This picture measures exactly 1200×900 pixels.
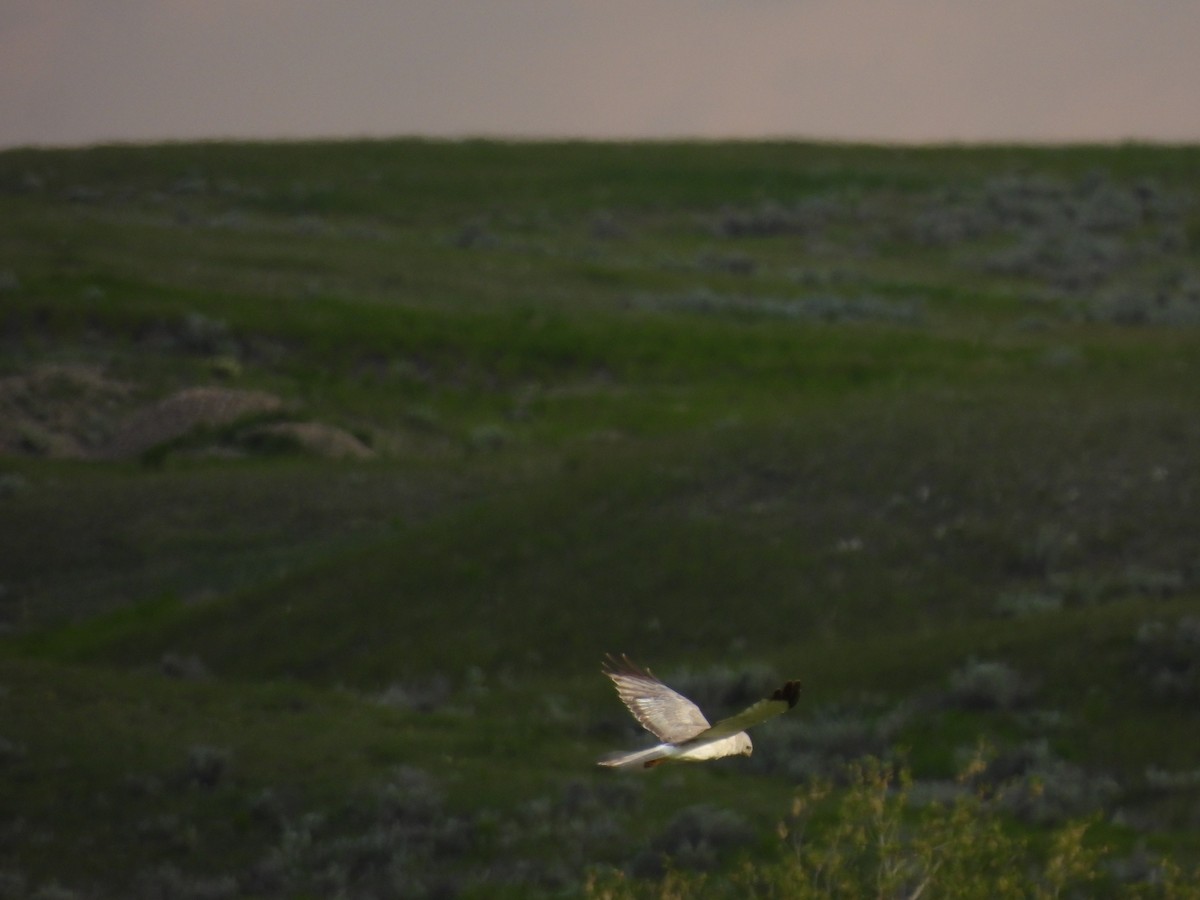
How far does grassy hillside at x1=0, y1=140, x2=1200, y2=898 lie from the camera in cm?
1514

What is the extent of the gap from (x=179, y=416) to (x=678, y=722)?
1185 inches

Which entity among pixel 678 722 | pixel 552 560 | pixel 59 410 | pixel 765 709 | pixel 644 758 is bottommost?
pixel 59 410

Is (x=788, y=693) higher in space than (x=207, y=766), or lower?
higher

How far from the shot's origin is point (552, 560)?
24312 millimetres

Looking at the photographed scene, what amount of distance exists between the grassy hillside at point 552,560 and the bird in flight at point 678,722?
246 cm

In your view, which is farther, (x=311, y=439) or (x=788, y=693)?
(x=311, y=439)

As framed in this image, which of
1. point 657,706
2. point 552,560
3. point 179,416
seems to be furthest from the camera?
point 179,416

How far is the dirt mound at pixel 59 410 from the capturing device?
35719 millimetres

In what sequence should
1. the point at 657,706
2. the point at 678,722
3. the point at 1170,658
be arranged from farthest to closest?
the point at 1170,658 → the point at 657,706 → the point at 678,722

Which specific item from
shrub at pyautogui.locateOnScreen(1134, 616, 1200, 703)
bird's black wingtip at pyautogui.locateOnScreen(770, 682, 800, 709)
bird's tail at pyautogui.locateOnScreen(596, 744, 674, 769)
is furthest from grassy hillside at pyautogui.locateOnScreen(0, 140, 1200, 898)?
bird's black wingtip at pyautogui.locateOnScreen(770, 682, 800, 709)

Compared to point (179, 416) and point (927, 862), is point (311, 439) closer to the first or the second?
point (179, 416)

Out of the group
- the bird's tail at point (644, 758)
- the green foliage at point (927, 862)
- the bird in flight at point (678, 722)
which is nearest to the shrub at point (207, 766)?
the green foliage at point (927, 862)

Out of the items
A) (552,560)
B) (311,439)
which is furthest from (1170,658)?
(311,439)

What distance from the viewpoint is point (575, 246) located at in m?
62.5
